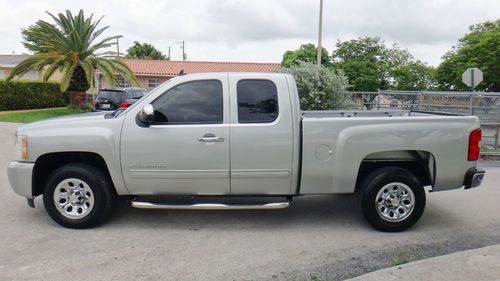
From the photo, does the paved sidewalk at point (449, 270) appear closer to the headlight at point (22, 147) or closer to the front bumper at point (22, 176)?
the front bumper at point (22, 176)

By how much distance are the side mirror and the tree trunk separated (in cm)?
1915

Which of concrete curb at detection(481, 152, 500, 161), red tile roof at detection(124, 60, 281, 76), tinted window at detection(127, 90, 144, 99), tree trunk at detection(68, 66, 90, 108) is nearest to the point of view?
concrete curb at detection(481, 152, 500, 161)

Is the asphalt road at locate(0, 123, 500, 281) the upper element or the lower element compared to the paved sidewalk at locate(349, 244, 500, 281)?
lower

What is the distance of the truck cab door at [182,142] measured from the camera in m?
4.82

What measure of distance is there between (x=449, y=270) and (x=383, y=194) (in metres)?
1.43

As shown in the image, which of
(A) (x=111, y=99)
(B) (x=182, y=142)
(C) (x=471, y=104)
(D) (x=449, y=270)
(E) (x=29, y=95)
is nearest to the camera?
(D) (x=449, y=270)

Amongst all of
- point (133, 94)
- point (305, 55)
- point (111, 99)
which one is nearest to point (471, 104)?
point (111, 99)

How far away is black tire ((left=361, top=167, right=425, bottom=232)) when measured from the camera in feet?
16.3

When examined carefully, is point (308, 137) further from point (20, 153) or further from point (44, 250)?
point (20, 153)

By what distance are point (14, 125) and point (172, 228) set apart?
14.0m

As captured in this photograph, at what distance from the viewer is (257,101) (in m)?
4.99

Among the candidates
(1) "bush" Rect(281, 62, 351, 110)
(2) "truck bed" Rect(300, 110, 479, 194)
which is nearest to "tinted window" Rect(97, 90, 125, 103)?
(1) "bush" Rect(281, 62, 351, 110)

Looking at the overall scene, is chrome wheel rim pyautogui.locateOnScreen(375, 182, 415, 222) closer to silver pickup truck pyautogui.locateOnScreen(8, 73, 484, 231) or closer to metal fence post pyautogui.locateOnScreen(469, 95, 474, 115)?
silver pickup truck pyautogui.locateOnScreen(8, 73, 484, 231)

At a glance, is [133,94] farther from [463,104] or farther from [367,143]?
[367,143]
